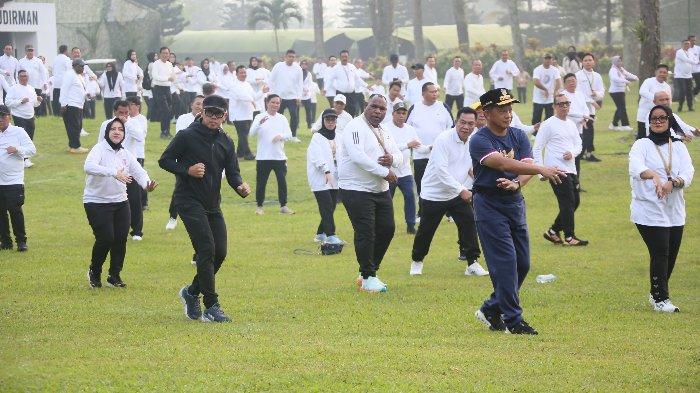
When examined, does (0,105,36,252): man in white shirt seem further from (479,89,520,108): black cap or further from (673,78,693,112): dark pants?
(673,78,693,112): dark pants

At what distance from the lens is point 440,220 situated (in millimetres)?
14203

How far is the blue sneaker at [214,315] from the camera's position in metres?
11.1

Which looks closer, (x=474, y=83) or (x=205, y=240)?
(x=205, y=240)

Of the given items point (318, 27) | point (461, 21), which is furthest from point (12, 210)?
point (318, 27)

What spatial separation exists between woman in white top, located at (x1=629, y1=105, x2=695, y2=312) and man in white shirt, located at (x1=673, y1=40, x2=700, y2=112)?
2287 centimetres

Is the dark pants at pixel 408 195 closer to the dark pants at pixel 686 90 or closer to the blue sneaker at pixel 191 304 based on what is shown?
the blue sneaker at pixel 191 304

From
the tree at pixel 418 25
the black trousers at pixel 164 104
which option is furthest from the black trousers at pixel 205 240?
the tree at pixel 418 25

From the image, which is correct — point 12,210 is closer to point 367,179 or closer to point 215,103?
point 367,179

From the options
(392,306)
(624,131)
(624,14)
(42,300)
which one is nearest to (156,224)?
(42,300)

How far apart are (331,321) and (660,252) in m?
3.42

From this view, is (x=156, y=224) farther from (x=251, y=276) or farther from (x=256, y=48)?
(x=256, y=48)

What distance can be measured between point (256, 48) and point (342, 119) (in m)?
62.3

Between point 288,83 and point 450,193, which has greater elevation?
point 288,83

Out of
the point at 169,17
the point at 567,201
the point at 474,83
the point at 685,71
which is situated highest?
the point at 169,17
